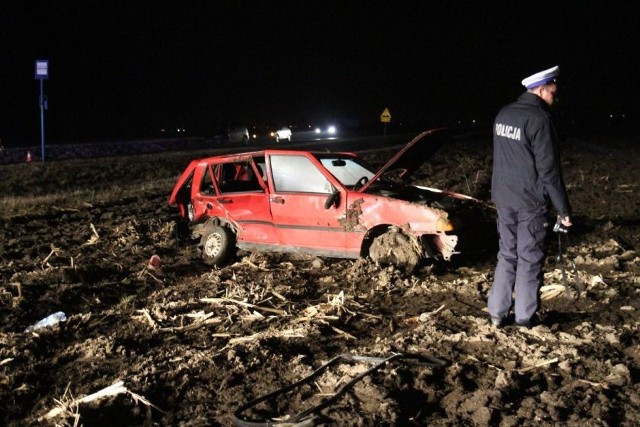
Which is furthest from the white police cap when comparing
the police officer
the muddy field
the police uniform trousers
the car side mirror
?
the car side mirror

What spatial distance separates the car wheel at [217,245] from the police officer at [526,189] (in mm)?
3766

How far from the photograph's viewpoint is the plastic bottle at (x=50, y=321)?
5.12 metres

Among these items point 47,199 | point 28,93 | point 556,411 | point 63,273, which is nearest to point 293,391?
point 556,411

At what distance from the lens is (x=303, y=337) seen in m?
4.59

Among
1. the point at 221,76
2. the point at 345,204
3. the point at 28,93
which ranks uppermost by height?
the point at 221,76

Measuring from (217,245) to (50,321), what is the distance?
2.39m

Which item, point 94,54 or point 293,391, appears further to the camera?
point 94,54

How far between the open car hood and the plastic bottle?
10.8ft

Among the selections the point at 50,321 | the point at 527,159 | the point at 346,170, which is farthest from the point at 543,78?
the point at 50,321

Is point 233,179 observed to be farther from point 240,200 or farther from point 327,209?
point 327,209

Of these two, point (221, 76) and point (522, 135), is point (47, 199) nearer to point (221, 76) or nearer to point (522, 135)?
point (522, 135)

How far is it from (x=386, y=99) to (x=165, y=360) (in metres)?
82.8

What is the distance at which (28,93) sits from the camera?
126 feet

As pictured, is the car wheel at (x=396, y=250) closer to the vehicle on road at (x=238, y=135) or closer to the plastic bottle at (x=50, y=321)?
the plastic bottle at (x=50, y=321)
